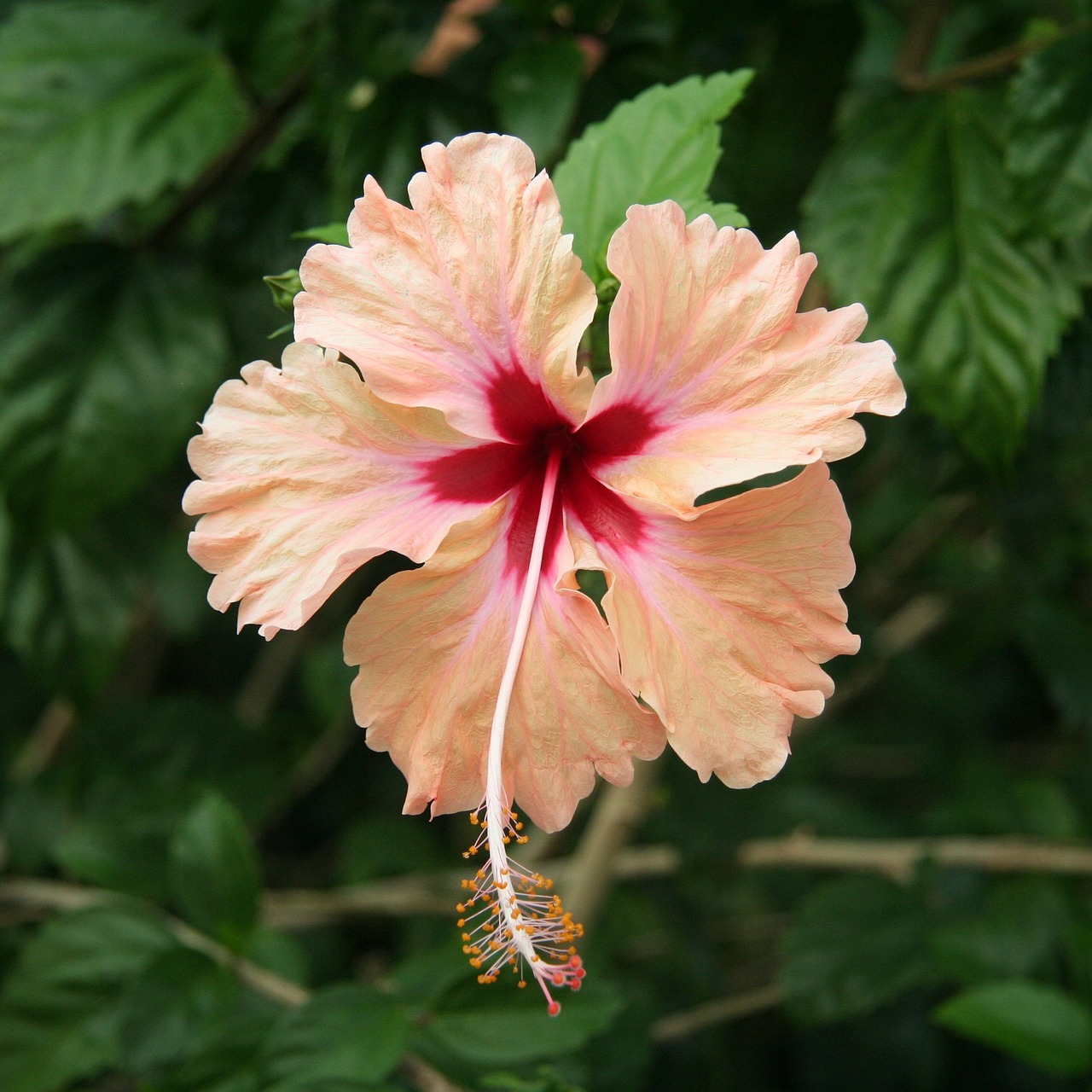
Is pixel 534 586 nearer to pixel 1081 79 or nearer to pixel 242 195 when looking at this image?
pixel 1081 79

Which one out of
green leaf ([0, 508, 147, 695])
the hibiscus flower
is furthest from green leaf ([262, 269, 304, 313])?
green leaf ([0, 508, 147, 695])

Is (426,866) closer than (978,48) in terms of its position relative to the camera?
No

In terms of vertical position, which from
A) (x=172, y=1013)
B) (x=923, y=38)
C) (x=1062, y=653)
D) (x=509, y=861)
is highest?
(x=923, y=38)

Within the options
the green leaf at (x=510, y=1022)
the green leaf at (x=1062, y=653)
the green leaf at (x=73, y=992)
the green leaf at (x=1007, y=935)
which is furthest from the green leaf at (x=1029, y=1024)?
the green leaf at (x=73, y=992)

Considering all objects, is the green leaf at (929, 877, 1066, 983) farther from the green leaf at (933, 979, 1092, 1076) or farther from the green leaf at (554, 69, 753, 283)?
the green leaf at (554, 69, 753, 283)

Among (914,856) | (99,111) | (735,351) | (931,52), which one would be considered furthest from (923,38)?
(914,856)

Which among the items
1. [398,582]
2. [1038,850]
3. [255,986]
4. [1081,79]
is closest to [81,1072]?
[255,986]

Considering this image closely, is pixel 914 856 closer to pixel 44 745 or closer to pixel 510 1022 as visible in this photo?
pixel 510 1022
